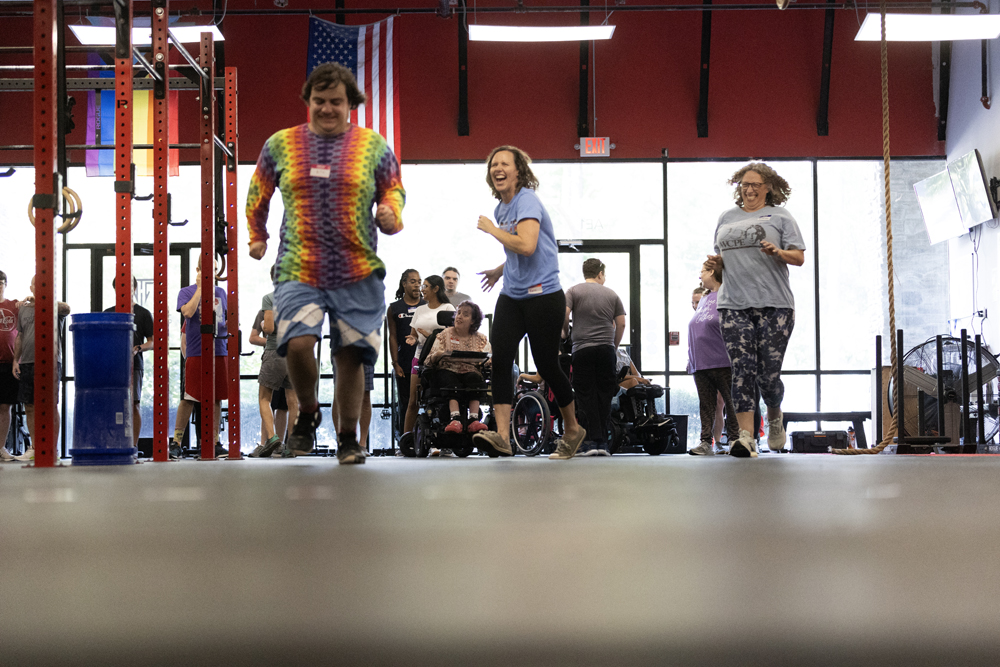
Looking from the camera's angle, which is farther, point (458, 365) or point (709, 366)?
point (458, 365)

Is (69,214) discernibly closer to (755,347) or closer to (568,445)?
(568,445)

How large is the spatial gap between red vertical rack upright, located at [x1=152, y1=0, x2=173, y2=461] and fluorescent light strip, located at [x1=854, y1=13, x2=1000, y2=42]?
22.3 ft

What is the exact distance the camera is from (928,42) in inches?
531

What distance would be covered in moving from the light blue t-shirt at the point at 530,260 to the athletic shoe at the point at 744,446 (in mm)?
1362

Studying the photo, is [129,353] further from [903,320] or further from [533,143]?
[903,320]

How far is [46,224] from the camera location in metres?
4.39

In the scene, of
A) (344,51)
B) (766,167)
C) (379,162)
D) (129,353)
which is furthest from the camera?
(344,51)

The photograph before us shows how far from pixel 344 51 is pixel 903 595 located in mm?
11647

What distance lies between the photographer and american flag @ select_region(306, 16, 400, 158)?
11953mm

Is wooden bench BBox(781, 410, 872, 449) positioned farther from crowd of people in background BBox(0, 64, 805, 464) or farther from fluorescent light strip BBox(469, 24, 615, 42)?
fluorescent light strip BBox(469, 24, 615, 42)

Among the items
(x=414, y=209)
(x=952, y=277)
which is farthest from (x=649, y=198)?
(x=952, y=277)

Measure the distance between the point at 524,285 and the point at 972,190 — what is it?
8722mm

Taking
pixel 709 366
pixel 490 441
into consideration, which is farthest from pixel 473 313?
pixel 490 441

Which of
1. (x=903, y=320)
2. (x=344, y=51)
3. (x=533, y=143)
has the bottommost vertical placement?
(x=903, y=320)
